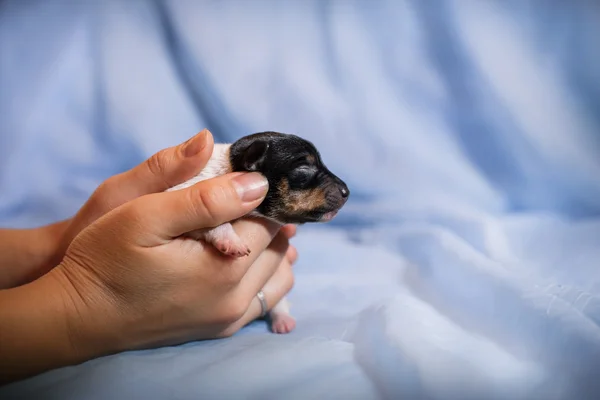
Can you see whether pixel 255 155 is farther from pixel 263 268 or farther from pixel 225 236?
pixel 263 268

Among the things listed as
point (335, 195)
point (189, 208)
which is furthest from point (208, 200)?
point (335, 195)

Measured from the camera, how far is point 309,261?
2.88 m

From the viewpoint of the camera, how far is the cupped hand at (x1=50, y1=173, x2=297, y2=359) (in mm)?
1740

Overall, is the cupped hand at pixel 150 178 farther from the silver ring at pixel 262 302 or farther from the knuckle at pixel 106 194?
the silver ring at pixel 262 302

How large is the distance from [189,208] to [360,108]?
1953 millimetres

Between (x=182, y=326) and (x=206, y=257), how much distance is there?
0.28 metres

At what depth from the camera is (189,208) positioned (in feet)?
5.67

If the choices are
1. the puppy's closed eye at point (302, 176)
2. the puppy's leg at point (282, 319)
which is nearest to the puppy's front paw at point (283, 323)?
the puppy's leg at point (282, 319)

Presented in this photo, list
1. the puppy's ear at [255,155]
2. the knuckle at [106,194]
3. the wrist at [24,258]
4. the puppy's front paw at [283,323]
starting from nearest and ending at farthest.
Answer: the puppy's ear at [255,155], the puppy's front paw at [283,323], the knuckle at [106,194], the wrist at [24,258]

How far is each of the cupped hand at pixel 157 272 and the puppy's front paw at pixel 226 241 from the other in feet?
0.16

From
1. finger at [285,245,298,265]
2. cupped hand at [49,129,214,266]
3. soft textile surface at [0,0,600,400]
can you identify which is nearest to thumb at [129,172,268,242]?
cupped hand at [49,129,214,266]

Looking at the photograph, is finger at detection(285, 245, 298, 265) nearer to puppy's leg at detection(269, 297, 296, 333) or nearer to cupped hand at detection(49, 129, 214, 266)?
puppy's leg at detection(269, 297, 296, 333)

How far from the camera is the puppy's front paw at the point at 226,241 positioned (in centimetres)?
184

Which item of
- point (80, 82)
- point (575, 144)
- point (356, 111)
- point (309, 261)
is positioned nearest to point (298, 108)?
point (356, 111)
